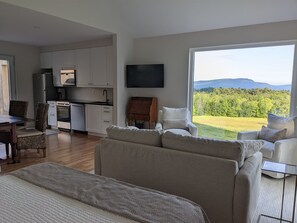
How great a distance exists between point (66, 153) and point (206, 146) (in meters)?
3.27

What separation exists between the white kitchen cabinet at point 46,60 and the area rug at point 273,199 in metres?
6.30

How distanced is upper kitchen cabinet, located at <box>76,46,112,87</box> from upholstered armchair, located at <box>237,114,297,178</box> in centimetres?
353

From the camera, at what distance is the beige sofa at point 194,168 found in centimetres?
180

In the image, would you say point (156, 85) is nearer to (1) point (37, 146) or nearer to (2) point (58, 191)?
(1) point (37, 146)

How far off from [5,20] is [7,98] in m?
3.02

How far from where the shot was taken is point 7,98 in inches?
255

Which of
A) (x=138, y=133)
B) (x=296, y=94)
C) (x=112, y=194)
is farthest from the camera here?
(x=296, y=94)

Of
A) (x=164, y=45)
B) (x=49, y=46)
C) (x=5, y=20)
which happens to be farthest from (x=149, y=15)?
(x=49, y=46)

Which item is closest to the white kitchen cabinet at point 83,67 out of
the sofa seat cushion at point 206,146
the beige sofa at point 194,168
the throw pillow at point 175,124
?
the throw pillow at point 175,124

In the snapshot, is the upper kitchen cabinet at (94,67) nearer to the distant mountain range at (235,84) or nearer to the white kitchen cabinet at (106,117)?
the white kitchen cabinet at (106,117)

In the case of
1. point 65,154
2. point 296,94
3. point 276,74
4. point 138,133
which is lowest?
point 65,154

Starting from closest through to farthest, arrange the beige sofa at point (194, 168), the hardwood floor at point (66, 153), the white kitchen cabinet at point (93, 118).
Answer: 1. the beige sofa at point (194, 168)
2. the hardwood floor at point (66, 153)
3. the white kitchen cabinet at point (93, 118)

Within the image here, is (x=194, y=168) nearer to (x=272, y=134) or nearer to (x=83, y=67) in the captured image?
(x=272, y=134)

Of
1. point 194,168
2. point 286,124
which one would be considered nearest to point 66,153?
point 194,168
